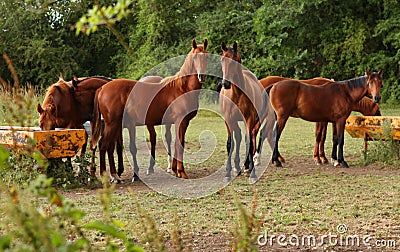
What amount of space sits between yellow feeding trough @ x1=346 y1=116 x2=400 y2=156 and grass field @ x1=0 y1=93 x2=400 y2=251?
42 centimetres

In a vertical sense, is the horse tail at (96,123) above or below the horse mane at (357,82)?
below

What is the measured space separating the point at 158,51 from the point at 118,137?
2117 centimetres

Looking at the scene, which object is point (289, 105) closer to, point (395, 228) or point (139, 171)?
point (139, 171)

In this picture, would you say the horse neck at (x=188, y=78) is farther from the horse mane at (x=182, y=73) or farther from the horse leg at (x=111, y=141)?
the horse leg at (x=111, y=141)

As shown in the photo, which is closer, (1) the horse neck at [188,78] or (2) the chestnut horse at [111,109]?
(2) the chestnut horse at [111,109]

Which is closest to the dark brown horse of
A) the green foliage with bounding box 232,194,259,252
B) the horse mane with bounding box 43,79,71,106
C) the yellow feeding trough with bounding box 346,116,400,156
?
the yellow feeding trough with bounding box 346,116,400,156

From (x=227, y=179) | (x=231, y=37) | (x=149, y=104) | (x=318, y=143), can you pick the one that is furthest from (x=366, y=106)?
(x=231, y=37)

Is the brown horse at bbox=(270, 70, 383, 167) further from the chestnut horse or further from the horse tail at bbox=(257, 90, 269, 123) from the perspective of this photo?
the chestnut horse

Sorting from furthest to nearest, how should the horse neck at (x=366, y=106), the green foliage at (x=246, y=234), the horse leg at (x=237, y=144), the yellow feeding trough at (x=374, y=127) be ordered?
the horse neck at (x=366, y=106) < the yellow feeding trough at (x=374, y=127) < the horse leg at (x=237, y=144) < the green foliage at (x=246, y=234)

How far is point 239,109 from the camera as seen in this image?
29.5ft

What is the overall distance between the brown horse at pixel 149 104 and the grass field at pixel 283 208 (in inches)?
25.7

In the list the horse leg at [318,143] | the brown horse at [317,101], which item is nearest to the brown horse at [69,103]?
the brown horse at [317,101]

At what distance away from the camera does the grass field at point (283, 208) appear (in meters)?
4.93

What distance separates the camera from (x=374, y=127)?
31.5 feet
